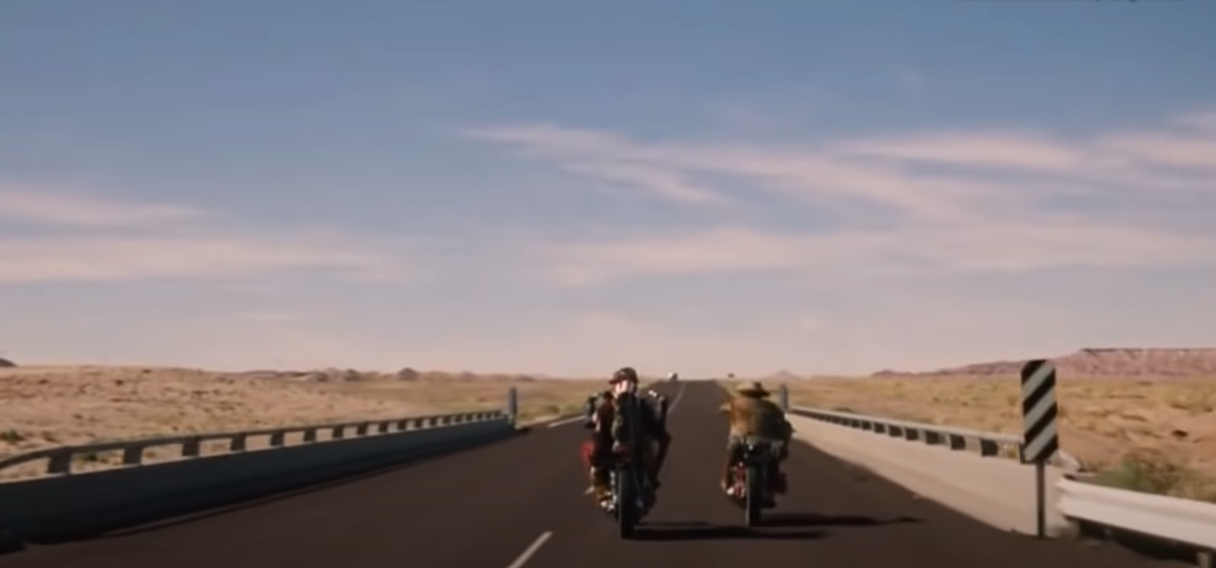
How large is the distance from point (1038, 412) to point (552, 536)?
20.1 ft

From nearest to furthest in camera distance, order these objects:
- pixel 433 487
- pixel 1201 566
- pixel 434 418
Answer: pixel 1201 566 → pixel 433 487 → pixel 434 418

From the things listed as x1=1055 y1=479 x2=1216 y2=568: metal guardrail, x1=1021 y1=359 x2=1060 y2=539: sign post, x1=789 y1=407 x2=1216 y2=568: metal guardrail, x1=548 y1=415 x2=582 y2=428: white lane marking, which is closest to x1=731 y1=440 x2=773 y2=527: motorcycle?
x1=1021 y1=359 x2=1060 y2=539: sign post

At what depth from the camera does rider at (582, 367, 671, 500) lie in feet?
68.1

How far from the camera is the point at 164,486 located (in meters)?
27.2

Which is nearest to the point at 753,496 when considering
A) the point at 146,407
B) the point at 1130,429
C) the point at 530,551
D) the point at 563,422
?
the point at 530,551

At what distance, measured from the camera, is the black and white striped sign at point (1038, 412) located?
20516 millimetres

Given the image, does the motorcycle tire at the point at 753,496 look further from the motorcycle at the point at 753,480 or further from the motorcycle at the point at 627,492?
the motorcycle at the point at 627,492

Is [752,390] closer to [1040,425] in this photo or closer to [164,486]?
[1040,425]

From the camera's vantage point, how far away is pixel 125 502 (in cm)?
2503

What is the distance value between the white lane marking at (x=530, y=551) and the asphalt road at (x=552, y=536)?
0.01m

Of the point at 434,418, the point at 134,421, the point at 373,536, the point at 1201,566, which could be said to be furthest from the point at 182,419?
the point at 1201,566

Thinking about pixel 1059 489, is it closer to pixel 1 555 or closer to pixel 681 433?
pixel 1 555

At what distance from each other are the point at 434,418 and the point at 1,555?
39055 mm

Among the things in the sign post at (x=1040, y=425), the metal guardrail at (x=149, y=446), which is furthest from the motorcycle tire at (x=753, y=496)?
the metal guardrail at (x=149, y=446)
